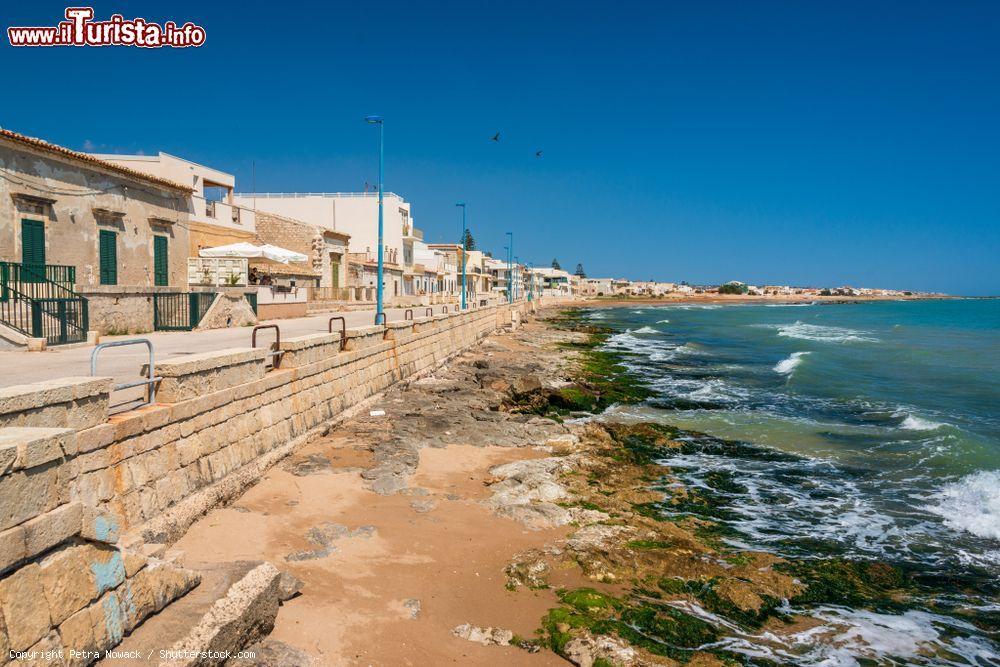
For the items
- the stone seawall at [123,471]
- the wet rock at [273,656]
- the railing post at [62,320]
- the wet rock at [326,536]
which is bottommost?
the wet rock at [326,536]

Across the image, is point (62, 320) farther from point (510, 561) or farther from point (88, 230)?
point (510, 561)

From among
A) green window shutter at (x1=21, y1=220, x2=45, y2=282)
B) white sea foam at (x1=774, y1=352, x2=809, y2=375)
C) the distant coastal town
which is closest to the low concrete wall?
the distant coastal town

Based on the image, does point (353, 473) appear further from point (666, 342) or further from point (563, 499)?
point (666, 342)

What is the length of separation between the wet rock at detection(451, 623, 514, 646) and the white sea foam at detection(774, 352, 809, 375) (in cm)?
2317

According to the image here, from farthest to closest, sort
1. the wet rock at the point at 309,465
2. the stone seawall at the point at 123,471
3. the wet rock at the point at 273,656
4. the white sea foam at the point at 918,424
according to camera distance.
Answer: the white sea foam at the point at 918,424, the wet rock at the point at 309,465, the wet rock at the point at 273,656, the stone seawall at the point at 123,471

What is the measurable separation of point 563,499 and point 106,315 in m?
12.1

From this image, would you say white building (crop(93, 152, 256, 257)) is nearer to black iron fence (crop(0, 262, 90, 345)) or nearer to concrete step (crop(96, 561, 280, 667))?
black iron fence (crop(0, 262, 90, 345))

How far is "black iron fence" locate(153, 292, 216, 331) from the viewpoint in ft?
54.8

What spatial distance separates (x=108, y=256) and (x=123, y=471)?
53.5 feet

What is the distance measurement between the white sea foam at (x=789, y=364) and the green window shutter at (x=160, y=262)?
80.0 feet

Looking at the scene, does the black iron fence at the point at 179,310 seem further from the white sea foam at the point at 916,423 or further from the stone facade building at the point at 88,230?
the white sea foam at the point at 916,423

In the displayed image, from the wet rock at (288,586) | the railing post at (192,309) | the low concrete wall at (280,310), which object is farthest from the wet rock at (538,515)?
the low concrete wall at (280,310)

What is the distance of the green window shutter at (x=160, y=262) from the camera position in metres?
21.2

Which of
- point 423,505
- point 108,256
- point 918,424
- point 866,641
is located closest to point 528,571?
point 423,505
